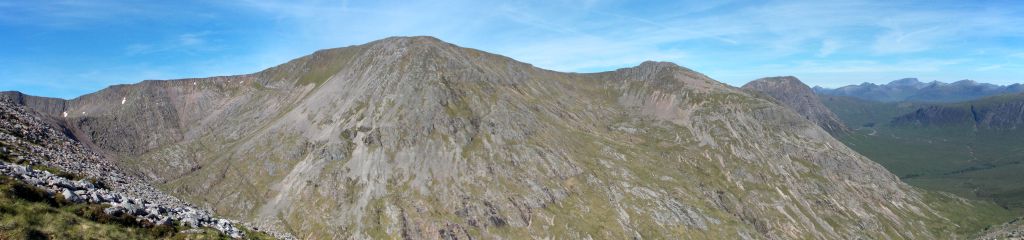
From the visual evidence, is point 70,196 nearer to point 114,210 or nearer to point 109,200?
point 109,200

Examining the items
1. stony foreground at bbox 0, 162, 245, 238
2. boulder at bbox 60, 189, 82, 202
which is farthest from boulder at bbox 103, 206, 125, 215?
boulder at bbox 60, 189, 82, 202

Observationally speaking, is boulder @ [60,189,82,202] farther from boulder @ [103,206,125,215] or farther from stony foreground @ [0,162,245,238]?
boulder @ [103,206,125,215]

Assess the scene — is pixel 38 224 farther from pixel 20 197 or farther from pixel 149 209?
pixel 149 209

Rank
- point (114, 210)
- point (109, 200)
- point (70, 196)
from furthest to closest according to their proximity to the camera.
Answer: point (109, 200)
point (70, 196)
point (114, 210)

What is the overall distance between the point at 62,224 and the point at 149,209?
946 cm

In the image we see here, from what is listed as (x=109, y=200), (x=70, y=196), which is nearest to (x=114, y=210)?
(x=70, y=196)

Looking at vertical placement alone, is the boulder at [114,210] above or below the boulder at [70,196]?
below

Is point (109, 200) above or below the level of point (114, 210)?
above

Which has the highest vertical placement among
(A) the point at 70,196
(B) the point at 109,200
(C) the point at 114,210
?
(A) the point at 70,196

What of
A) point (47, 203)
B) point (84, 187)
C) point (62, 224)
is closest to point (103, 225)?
point (62, 224)

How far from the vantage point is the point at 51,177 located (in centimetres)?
4822

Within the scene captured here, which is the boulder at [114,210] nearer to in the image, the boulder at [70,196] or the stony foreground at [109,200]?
the stony foreground at [109,200]

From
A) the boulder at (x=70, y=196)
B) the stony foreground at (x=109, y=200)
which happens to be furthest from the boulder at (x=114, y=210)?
the boulder at (x=70, y=196)

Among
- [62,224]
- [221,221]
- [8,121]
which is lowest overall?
[221,221]
